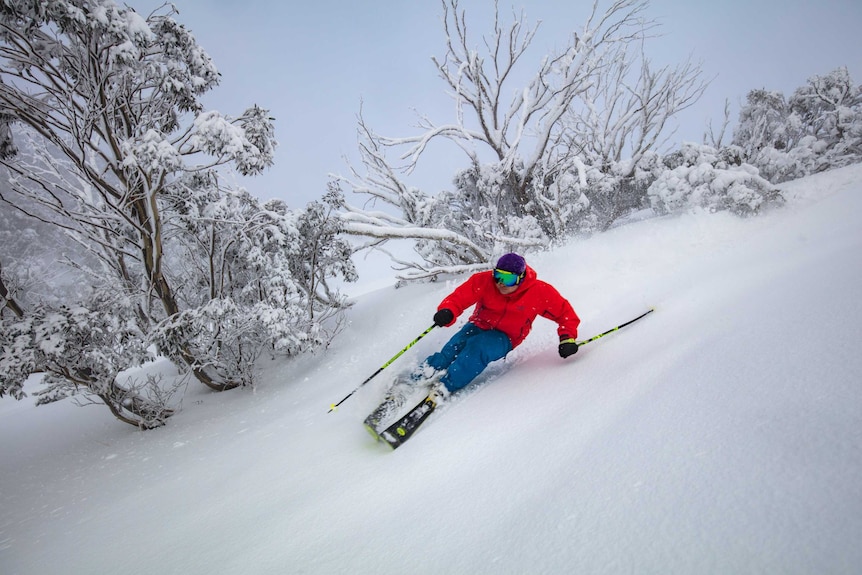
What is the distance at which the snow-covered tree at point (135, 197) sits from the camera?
3510 millimetres

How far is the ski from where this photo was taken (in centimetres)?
242

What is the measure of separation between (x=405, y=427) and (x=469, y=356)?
33.4 inches

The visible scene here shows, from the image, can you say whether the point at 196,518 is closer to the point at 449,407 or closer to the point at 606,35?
the point at 449,407

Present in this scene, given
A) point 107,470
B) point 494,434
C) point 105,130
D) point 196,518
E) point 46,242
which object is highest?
point 46,242

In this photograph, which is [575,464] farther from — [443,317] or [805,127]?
[805,127]

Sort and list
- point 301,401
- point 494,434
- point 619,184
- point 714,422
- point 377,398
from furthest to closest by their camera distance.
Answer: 1. point 619,184
2. point 301,401
3. point 377,398
4. point 494,434
5. point 714,422

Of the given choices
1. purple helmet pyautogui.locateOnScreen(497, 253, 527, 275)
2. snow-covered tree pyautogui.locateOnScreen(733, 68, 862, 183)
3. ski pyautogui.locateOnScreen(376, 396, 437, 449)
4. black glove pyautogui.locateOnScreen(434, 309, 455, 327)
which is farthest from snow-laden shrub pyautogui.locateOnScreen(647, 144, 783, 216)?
ski pyautogui.locateOnScreen(376, 396, 437, 449)

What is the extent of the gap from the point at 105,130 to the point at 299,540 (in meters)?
4.93

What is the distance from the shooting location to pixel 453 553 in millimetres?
1307

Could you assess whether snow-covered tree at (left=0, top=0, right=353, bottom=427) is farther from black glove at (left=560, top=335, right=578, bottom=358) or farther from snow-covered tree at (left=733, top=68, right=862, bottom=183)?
snow-covered tree at (left=733, top=68, right=862, bottom=183)

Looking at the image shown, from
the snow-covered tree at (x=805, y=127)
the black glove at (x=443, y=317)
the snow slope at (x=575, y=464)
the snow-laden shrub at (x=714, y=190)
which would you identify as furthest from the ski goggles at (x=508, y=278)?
the snow-covered tree at (x=805, y=127)

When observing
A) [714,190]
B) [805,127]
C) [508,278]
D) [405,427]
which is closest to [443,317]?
[508,278]

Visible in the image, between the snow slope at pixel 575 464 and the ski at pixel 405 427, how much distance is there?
0.30ft

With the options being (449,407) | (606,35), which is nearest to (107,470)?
(449,407)
